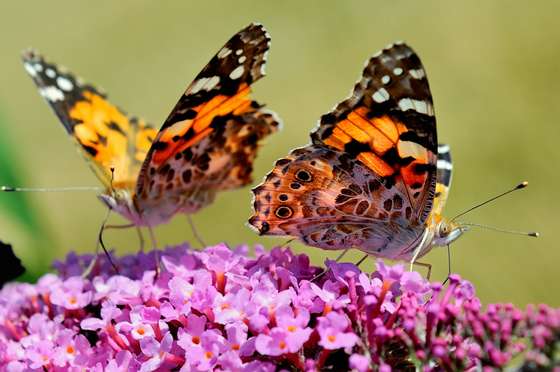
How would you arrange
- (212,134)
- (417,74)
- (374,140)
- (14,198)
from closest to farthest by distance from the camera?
(417,74) → (374,140) → (212,134) → (14,198)

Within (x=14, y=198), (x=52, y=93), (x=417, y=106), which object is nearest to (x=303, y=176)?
(x=417, y=106)

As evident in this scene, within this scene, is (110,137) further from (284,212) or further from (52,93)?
(284,212)

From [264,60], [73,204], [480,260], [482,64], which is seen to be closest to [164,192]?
[264,60]

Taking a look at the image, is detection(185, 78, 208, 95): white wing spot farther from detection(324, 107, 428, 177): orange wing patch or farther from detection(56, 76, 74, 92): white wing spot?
detection(56, 76, 74, 92): white wing spot

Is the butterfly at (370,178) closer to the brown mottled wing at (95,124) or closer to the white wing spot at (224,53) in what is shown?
the white wing spot at (224,53)

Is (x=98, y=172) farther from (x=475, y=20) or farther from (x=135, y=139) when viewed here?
(x=475, y=20)

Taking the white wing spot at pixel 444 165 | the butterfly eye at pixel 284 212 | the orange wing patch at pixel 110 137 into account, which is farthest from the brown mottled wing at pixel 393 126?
the orange wing patch at pixel 110 137
